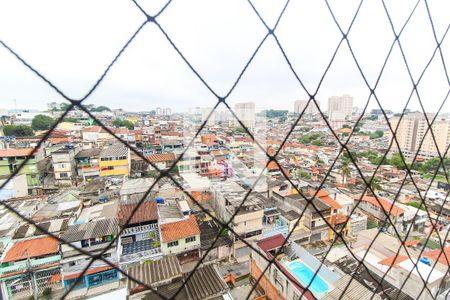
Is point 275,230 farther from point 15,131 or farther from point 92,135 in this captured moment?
point 15,131

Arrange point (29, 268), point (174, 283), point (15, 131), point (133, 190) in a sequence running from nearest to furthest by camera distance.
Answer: point (174, 283), point (29, 268), point (133, 190), point (15, 131)

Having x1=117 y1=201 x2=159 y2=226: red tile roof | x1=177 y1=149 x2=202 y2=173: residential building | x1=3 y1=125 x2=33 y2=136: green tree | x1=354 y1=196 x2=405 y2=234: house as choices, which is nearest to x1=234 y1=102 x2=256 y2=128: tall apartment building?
x1=177 y1=149 x2=202 y2=173: residential building

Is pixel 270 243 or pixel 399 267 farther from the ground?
pixel 399 267

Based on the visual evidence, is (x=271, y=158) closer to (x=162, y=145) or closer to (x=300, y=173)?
(x=300, y=173)

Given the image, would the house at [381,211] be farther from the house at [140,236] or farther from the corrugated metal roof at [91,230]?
the corrugated metal roof at [91,230]

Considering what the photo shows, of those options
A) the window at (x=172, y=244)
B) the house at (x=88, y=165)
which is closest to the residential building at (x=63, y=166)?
the house at (x=88, y=165)

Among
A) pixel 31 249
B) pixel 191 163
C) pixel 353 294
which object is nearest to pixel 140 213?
pixel 31 249
